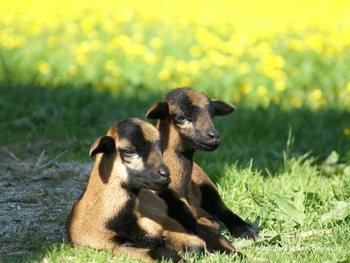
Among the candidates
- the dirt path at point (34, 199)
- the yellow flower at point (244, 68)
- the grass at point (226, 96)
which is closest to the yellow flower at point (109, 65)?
the grass at point (226, 96)

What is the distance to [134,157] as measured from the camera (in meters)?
3.41

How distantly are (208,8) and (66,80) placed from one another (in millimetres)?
7967

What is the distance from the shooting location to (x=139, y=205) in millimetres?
3621

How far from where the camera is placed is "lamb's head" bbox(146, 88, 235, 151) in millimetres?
3908

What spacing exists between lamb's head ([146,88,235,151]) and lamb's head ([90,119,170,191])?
48cm

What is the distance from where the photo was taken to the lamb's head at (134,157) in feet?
11.0

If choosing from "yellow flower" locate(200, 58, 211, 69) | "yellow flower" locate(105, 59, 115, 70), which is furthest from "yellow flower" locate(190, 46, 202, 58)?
"yellow flower" locate(105, 59, 115, 70)

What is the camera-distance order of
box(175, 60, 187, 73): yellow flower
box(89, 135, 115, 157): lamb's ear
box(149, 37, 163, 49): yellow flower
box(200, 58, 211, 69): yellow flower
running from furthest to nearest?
1. box(149, 37, 163, 49): yellow flower
2. box(200, 58, 211, 69): yellow flower
3. box(175, 60, 187, 73): yellow flower
4. box(89, 135, 115, 157): lamb's ear

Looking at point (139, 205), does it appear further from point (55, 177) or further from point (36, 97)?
point (36, 97)

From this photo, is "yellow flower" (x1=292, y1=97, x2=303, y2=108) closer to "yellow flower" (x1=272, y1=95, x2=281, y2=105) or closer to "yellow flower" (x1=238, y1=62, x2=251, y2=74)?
"yellow flower" (x1=272, y1=95, x2=281, y2=105)

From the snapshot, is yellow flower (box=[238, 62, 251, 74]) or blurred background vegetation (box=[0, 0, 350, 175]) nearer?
blurred background vegetation (box=[0, 0, 350, 175])

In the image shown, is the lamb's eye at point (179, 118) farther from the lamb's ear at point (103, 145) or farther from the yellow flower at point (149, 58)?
the yellow flower at point (149, 58)

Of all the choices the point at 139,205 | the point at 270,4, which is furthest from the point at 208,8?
the point at 139,205

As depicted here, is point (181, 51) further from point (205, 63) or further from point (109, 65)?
point (109, 65)
